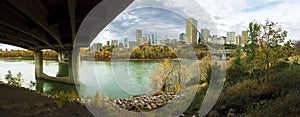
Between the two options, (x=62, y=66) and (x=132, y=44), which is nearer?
(x=132, y=44)

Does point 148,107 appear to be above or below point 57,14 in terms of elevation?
below

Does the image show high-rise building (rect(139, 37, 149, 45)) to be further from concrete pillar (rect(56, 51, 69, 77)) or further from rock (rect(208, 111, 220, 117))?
concrete pillar (rect(56, 51, 69, 77))

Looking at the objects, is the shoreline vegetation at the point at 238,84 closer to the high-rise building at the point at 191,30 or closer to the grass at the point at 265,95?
the grass at the point at 265,95

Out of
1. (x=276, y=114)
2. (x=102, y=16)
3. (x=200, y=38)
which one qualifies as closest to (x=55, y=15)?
(x=102, y=16)

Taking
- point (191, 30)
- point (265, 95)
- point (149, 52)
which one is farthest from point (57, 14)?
point (265, 95)

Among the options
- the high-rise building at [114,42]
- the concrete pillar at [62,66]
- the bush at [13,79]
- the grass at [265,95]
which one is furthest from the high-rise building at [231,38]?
the concrete pillar at [62,66]

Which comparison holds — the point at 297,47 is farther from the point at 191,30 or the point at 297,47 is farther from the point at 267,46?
the point at 191,30

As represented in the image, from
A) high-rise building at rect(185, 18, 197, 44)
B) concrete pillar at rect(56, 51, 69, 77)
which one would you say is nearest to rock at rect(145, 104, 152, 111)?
high-rise building at rect(185, 18, 197, 44)
